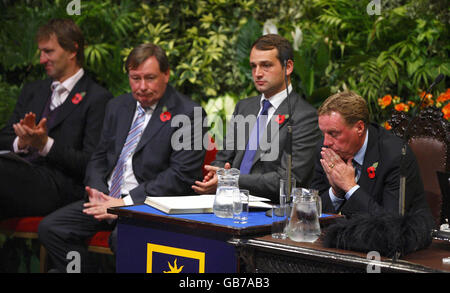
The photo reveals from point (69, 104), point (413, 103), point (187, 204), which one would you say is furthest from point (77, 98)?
point (413, 103)

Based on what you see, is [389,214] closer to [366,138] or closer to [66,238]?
[366,138]

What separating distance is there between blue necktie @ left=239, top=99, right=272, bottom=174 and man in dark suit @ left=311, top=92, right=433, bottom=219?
0.70 metres

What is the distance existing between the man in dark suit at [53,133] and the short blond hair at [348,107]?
191 cm

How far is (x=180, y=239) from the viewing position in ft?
8.24

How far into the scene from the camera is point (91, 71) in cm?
618

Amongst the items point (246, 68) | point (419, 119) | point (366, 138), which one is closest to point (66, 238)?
point (366, 138)

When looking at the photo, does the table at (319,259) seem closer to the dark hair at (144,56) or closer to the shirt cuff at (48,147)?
the dark hair at (144,56)

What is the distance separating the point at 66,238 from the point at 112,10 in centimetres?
329

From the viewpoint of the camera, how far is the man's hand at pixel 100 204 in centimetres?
360

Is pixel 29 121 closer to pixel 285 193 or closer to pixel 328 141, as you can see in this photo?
pixel 328 141

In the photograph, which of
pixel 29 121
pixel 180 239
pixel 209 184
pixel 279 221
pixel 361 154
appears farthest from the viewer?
pixel 29 121

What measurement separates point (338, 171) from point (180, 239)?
2.65ft

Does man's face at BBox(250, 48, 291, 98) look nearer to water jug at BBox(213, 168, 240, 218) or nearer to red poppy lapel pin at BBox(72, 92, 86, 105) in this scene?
water jug at BBox(213, 168, 240, 218)

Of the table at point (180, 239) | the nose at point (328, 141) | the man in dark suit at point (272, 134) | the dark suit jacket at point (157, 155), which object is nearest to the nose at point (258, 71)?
the man in dark suit at point (272, 134)
